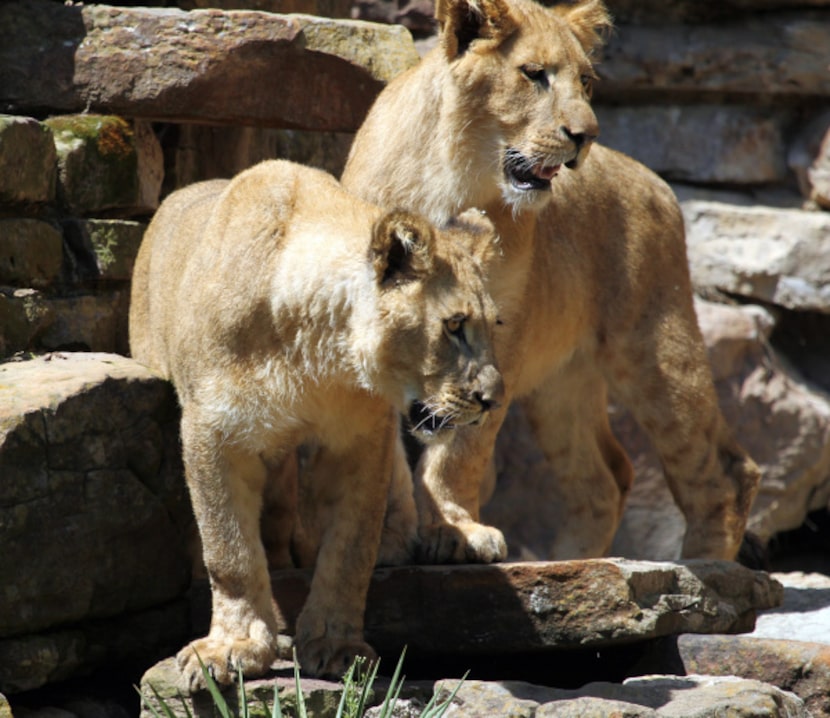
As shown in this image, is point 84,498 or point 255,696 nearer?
point 255,696

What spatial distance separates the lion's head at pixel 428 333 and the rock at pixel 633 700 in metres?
0.90

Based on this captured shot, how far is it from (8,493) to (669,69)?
18.4 ft

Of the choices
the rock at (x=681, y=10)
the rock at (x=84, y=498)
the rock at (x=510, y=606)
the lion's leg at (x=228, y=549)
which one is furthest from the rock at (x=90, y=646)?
the rock at (x=681, y=10)

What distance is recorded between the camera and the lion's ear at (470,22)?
5.52m

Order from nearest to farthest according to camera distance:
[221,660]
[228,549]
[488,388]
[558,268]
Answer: [488,388] < [221,660] < [228,549] < [558,268]

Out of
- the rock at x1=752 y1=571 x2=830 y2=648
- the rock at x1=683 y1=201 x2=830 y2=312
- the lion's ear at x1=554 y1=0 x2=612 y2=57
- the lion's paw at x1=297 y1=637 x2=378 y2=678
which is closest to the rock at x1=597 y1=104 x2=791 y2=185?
the rock at x1=683 y1=201 x2=830 y2=312

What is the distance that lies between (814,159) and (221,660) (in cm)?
580

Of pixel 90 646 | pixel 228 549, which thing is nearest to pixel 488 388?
pixel 228 549

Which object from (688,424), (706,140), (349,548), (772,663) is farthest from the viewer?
(706,140)

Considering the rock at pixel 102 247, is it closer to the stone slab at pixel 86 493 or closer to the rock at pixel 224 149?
the stone slab at pixel 86 493

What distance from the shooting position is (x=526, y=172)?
5.52 meters

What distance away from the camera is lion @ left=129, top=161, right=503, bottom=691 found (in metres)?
4.45

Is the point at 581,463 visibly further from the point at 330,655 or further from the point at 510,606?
the point at 330,655

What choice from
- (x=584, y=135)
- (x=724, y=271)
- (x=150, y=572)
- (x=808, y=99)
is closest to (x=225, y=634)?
(x=150, y=572)
